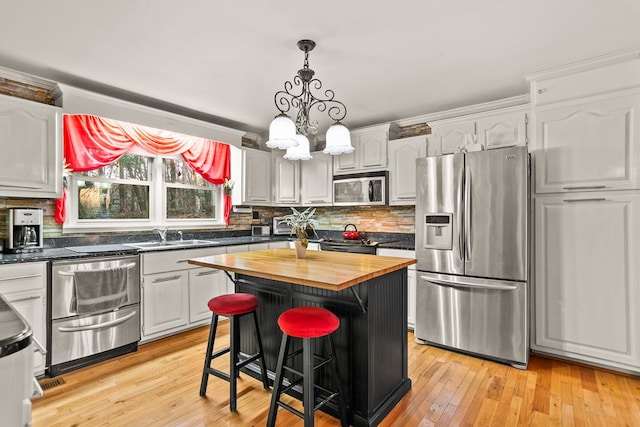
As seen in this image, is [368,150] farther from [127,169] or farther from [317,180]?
[127,169]

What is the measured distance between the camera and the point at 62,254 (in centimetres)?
269

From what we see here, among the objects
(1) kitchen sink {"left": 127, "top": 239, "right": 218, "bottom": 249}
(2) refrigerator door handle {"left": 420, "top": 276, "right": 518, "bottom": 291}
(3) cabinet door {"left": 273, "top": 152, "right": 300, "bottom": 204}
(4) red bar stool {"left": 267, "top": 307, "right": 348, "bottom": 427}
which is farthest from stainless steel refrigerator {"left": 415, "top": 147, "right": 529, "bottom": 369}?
(1) kitchen sink {"left": 127, "top": 239, "right": 218, "bottom": 249}

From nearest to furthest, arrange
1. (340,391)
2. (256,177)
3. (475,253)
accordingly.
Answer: (340,391) → (475,253) → (256,177)

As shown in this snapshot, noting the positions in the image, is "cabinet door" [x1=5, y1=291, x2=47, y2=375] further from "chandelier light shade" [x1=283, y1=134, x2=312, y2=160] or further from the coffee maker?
"chandelier light shade" [x1=283, y1=134, x2=312, y2=160]

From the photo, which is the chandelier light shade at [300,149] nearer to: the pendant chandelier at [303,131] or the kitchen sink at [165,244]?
the pendant chandelier at [303,131]

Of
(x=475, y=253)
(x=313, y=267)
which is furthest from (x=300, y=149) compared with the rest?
(x=475, y=253)

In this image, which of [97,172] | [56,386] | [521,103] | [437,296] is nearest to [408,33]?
[521,103]

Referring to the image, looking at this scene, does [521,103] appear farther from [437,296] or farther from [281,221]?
[281,221]

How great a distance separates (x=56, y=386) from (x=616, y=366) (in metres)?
4.26

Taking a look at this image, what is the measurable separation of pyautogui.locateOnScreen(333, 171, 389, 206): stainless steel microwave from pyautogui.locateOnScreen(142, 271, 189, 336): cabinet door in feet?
6.99

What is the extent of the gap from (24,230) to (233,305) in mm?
1995

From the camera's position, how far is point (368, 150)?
424cm

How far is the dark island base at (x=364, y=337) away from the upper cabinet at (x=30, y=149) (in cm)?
204

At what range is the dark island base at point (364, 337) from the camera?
6.52 feet
